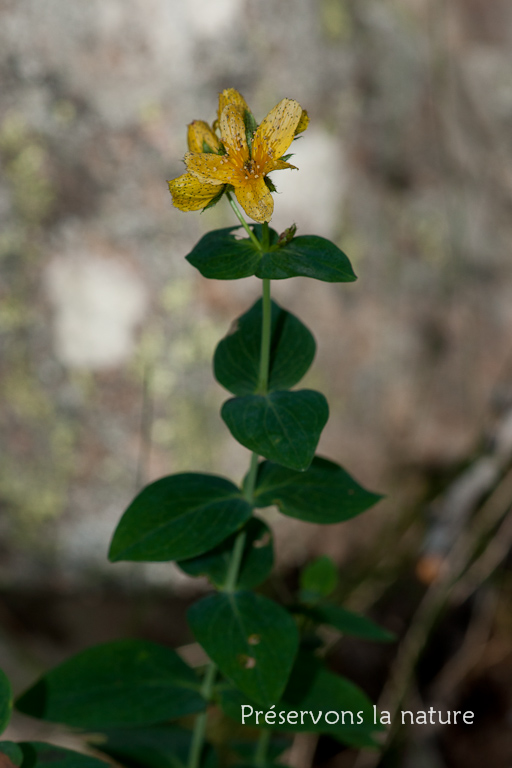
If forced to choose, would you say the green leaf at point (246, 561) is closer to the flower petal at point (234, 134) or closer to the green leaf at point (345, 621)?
the green leaf at point (345, 621)

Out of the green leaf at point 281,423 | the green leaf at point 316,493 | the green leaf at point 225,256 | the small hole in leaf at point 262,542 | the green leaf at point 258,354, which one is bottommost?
the small hole in leaf at point 262,542

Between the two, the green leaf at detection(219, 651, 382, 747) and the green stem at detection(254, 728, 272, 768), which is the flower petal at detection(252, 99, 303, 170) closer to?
the green leaf at detection(219, 651, 382, 747)

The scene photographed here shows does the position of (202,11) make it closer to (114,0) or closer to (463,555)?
(114,0)

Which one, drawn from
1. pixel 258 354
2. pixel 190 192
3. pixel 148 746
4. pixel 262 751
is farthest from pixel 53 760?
pixel 190 192

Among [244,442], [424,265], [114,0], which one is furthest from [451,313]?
[244,442]

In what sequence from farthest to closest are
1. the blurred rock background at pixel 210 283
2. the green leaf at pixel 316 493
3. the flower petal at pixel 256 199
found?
1. the blurred rock background at pixel 210 283
2. the green leaf at pixel 316 493
3. the flower petal at pixel 256 199

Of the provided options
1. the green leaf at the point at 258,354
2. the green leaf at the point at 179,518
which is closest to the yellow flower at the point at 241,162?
the green leaf at the point at 258,354
